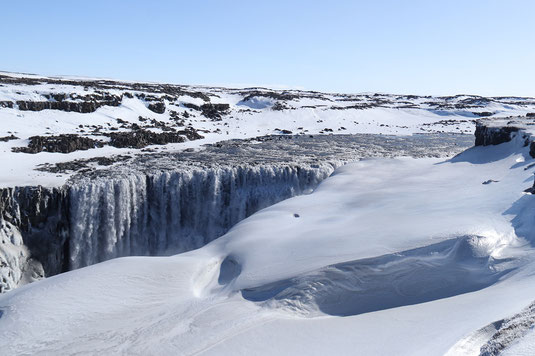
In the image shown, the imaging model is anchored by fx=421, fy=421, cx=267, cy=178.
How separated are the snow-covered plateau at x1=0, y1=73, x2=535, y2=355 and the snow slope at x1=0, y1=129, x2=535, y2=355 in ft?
0.13

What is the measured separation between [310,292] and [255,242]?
3.26 m

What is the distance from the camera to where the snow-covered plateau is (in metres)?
7.62

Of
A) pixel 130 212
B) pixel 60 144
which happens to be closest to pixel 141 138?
pixel 60 144

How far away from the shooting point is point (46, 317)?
855 centimetres

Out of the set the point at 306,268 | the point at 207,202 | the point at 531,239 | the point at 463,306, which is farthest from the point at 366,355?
the point at 207,202

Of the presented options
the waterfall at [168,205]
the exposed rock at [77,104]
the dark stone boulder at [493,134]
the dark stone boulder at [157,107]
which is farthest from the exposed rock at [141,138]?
the dark stone boulder at [493,134]

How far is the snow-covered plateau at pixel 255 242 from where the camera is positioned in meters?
7.62

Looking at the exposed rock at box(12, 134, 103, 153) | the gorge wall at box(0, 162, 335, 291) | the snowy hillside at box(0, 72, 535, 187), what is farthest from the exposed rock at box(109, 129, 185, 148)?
the gorge wall at box(0, 162, 335, 291)

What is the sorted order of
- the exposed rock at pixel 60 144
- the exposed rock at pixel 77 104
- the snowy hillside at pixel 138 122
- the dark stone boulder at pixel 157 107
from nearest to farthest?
the exposed rock at pixel 60 144
the snowy hillside at pixel 138 122
the exposed rock at pixel 77 104
the dark stone boulder at pixel 157 107

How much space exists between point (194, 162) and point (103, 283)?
48.6 feet

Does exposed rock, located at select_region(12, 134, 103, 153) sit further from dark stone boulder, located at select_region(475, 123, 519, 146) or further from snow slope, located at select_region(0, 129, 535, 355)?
dark stone boulder, located at select_region(475, 123, 519, 146)

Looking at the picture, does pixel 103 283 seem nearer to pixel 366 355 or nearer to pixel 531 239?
pixel 366 355

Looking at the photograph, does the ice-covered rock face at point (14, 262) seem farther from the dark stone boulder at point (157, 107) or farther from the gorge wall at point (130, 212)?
the dark stone boulder at point (157, 107)

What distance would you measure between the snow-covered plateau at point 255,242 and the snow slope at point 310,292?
40mm
